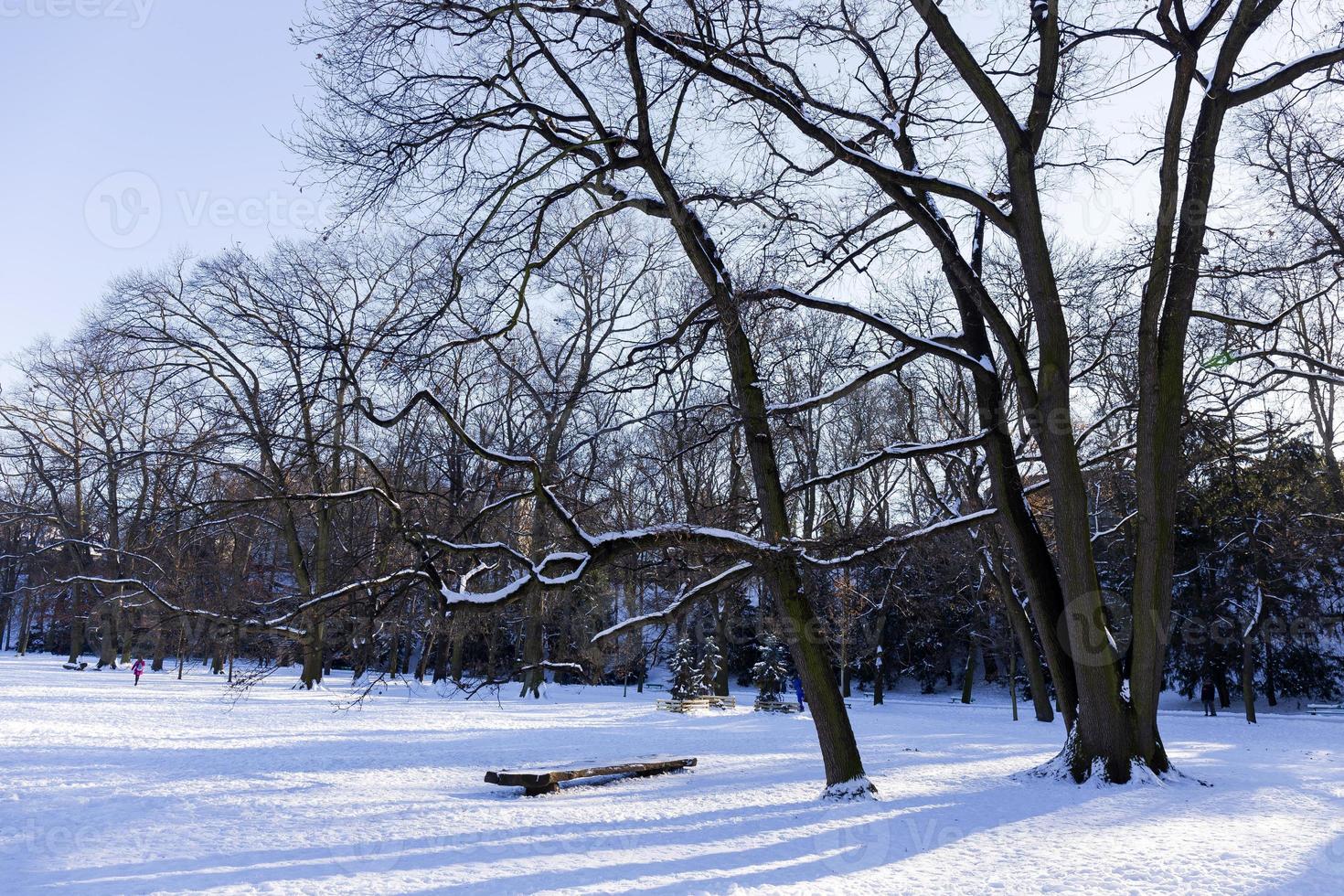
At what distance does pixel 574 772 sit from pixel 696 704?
16869 mm

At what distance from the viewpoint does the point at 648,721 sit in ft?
78.4

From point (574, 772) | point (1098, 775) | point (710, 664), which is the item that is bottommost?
point (574, 772)

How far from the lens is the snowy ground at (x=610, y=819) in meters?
6.71

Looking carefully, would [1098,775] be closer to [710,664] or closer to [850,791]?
[850,791]

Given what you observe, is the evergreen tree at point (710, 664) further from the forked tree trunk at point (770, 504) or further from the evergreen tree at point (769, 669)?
the forked tree trunk at point (770, 504)

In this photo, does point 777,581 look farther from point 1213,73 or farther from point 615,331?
point 1213,73

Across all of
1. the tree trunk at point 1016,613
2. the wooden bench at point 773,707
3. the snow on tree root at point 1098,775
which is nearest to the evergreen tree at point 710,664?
the wooden bench at point 773,707

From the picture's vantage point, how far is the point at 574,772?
11.8 metres

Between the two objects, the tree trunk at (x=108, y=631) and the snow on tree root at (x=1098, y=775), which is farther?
the tree trunk at (x=108, y=631)

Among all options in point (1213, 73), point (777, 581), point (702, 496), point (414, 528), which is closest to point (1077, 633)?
point (777, 581)

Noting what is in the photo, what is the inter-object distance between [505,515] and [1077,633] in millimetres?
7291

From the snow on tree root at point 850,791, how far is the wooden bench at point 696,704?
17953 millimetres

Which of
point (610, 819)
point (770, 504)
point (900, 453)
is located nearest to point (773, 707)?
point (900, 453)

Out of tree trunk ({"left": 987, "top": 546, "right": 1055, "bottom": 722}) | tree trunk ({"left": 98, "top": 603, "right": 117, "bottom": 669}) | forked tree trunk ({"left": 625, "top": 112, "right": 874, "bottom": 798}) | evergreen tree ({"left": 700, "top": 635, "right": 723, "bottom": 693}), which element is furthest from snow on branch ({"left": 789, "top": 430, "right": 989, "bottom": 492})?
tree trunk ({"left": 98, "top": 603, "right": 117, "bottom": 669})
